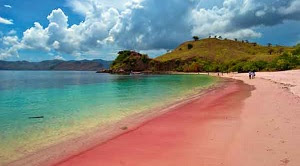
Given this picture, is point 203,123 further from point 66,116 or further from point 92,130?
point 66,116

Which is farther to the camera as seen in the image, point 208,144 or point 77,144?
point 77,144

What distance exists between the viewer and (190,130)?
13.1 metres

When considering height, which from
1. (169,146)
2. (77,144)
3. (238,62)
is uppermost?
(238,62)

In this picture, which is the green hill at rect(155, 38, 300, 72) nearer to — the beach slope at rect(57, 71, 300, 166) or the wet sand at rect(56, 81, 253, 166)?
the beach slope at rect(57, 71, 300, 166)

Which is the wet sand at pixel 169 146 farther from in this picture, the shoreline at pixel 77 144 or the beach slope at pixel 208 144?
the shoreline at pixel 77 144

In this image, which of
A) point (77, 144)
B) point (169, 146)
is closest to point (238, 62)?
point (169, 146)

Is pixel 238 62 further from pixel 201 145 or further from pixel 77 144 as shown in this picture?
pixel 77 144

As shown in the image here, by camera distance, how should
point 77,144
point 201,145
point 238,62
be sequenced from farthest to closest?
point 238,62, point 77,144, point 201,145

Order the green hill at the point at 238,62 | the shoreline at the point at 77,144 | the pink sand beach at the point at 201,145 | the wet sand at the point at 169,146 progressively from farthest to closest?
the green hill at the point at 238,62 → the shoreline at the point at 77,144 → the wet sand at the point at 169,146 → the pink sand beach at the point at 201,145

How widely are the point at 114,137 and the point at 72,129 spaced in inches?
139

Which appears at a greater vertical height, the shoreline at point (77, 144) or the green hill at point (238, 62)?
the green hill at point (238, 62)

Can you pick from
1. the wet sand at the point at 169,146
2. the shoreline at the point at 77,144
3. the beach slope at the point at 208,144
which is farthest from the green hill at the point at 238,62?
the shoreline at the point at 77,144

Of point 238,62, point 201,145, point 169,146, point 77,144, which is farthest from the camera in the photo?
point 238,62

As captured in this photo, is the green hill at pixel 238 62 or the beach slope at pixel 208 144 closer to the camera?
the beach slope at pixel 208 144
